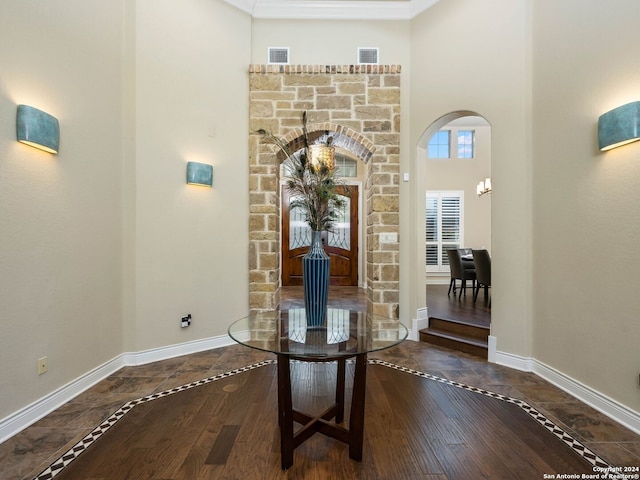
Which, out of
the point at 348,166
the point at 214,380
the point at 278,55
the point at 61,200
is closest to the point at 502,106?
the point at 278,55

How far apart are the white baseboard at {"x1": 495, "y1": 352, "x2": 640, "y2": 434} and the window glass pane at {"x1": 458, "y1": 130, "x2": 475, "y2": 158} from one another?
531 centimetres

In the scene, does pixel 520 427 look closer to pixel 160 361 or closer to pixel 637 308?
pixel 637 308

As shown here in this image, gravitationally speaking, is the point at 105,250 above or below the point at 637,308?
above

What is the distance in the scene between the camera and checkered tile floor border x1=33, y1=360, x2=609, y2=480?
5.02 ft

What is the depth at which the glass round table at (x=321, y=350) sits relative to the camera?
59.1 inches

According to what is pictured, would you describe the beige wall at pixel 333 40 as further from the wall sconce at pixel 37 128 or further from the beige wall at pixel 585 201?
the wall sconce at pixel 37 128

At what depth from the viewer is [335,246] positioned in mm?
6645

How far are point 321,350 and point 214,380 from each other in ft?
4.71

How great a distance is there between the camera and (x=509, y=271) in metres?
2.76

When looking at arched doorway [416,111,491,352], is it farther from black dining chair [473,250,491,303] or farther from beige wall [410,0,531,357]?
beige wall [410,0,531,357]

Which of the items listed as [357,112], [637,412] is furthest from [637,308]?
[357,112]

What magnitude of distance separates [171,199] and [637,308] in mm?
3714

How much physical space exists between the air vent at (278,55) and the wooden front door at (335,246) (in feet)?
11.0

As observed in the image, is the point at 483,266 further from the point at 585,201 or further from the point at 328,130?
the point at 328,130
